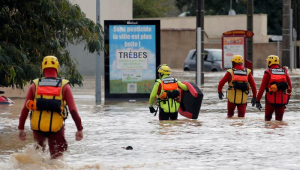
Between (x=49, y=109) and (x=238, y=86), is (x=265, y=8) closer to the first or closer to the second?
(x=238, y=86)

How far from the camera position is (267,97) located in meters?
15.8

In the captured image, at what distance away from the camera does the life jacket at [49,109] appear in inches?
363

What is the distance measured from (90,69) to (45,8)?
2820cm

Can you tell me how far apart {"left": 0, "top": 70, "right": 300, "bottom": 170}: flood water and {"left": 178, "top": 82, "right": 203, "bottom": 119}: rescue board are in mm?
218

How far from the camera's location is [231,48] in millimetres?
35156

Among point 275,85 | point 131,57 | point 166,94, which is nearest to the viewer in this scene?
point 166,94

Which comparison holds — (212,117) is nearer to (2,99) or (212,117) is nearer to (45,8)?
(45,8)

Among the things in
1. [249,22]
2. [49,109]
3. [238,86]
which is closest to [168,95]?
[238,86]

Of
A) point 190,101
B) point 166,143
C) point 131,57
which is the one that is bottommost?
point 166,143

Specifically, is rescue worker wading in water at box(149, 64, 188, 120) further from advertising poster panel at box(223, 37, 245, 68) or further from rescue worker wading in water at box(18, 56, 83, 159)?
advertising poster panel at box(223, 37, 245, 68)

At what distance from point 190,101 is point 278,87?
71.6 inches

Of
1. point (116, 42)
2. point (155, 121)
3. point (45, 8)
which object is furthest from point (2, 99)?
point (45, 8)

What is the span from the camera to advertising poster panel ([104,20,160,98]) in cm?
2316

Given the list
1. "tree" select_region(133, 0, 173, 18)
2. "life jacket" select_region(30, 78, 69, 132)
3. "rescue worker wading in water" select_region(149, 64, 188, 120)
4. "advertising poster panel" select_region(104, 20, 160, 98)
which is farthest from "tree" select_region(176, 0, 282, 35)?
"life jacket" select_region(30, 78, 69, 132)
